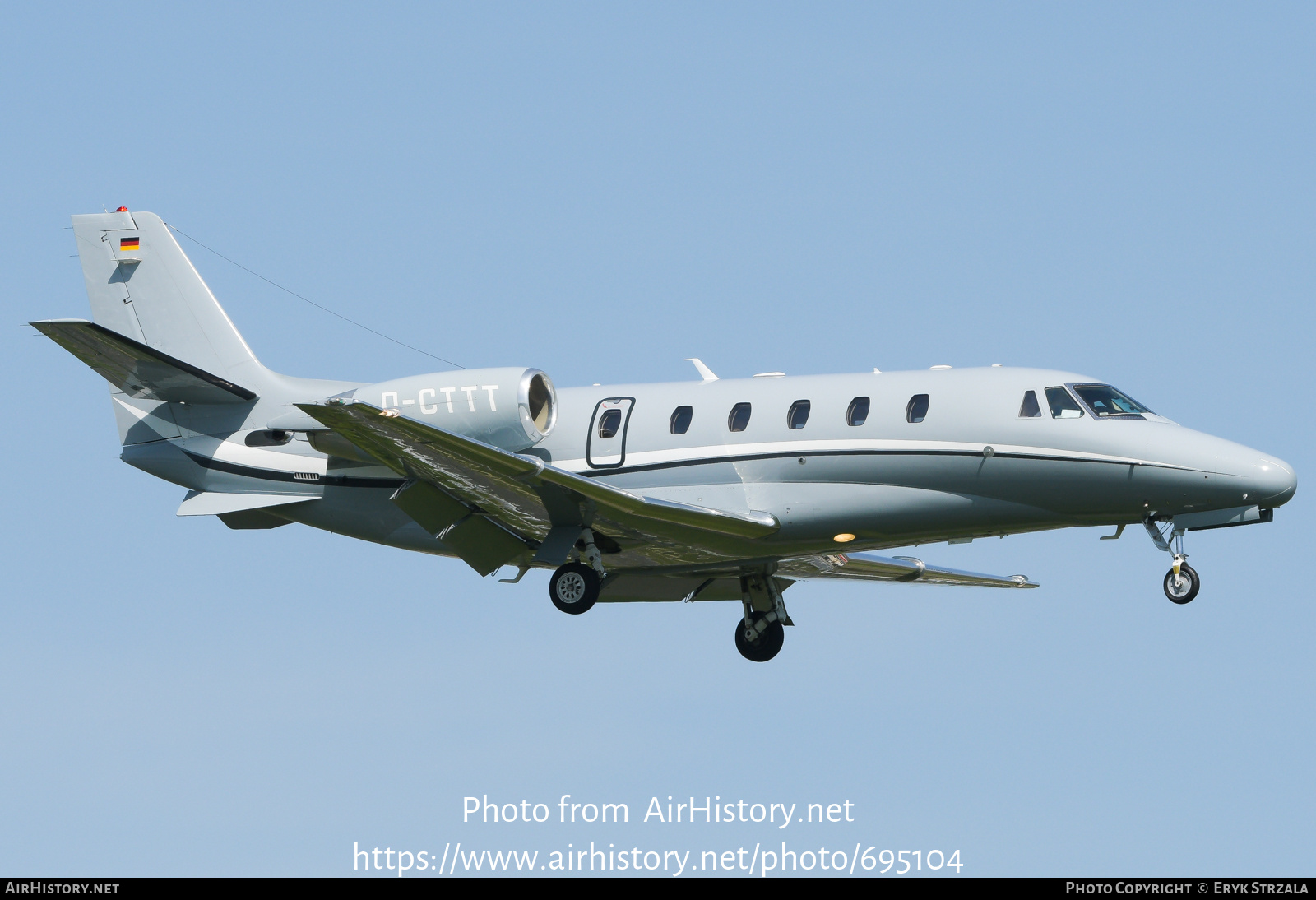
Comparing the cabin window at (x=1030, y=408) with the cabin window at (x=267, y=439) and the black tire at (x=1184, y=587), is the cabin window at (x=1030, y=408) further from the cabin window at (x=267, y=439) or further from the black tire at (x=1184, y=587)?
the cabin window at (x=267, y=439)

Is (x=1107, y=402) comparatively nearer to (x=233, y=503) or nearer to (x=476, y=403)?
(x=476, y=403)

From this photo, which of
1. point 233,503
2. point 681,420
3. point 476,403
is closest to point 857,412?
point 681,420

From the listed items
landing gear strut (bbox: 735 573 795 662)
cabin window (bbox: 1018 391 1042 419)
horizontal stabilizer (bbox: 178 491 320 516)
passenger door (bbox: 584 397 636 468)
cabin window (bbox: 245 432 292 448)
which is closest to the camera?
cabin window (bbox: 1018 391 1042 419)

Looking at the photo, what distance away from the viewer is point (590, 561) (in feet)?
73.9

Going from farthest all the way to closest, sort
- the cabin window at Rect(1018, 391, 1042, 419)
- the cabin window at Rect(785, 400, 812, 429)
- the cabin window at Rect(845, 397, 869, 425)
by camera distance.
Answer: the cabin window at Rect(785, 400, 812, 429)
the cabin window at Rect(845, 397, 869, 425)
the cabin window at Rect(1018, 391, 1042, 419)

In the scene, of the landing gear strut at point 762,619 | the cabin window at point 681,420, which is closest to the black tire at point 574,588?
the cabin window at point 681,420

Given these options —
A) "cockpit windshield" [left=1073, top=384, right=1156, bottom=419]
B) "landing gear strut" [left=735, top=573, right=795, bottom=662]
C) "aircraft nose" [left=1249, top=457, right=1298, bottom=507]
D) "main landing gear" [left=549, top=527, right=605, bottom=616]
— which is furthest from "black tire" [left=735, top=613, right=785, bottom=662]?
→ "aircraft nose" [left=1249, top=457, right=1298, bottom=507]

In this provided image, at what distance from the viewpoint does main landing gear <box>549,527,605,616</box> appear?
72.4 ft

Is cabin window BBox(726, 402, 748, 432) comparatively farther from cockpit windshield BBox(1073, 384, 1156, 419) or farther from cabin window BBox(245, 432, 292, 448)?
cabin window BBox(245, 432, 292, 448)

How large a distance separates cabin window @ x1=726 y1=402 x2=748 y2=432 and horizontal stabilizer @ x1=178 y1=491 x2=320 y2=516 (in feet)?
21.3

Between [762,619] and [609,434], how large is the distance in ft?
14.8

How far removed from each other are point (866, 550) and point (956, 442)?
2.38 metres

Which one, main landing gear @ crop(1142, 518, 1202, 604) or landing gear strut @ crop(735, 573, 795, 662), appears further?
landing gear strut @ crop(735, 573, 795, 662)

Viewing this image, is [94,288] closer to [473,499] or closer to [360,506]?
[360,506]
